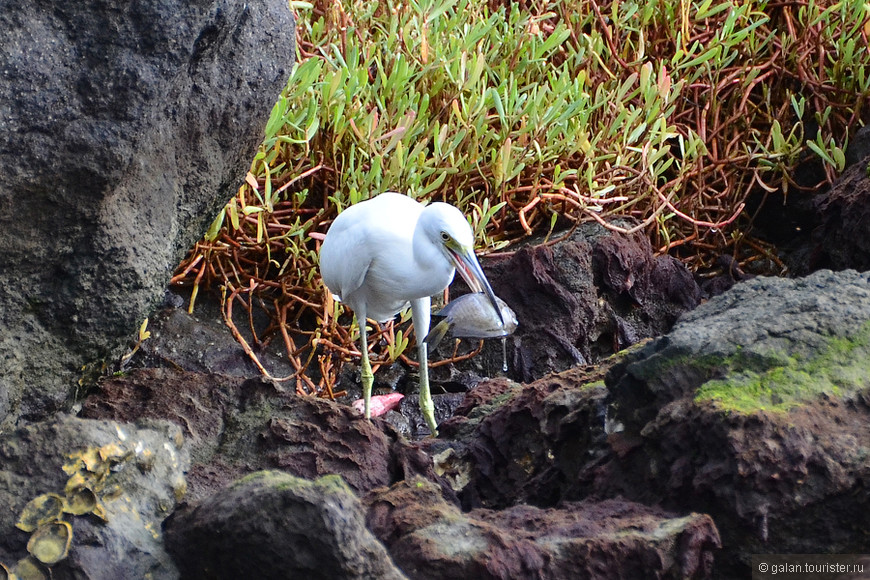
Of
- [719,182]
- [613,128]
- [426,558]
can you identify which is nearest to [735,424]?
[426,558]

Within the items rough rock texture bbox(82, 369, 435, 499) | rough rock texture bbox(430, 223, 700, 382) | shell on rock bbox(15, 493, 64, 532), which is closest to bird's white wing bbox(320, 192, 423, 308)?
rough rock texture bbox(430, 223, 700, 382)

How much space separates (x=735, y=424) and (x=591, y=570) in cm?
35

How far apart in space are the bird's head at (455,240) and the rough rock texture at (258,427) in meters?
0.63

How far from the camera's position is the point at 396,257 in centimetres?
304

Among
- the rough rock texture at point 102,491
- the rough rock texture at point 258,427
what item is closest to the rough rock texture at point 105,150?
the rough rock texture at point 258,427

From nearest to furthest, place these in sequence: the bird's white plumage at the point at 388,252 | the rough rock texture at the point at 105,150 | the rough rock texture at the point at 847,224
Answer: the rough rock texture at the point at 105,150, the bird's white plumage at the point at 388,252, the rough rock texture at the point at 847,224

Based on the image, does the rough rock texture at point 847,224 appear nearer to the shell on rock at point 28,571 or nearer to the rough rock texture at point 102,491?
the rough rock texture at point 102,491

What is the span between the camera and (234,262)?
3725mm

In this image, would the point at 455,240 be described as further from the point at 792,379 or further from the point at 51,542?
the point at 51,542

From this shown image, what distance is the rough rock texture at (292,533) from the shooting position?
142 cm

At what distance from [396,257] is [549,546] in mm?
1598

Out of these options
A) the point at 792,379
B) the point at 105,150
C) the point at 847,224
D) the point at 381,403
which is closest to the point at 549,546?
the point at 792,379

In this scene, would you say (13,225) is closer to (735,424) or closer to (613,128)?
(735,424)

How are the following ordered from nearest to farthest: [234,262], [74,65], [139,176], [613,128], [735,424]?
[735,424] < [74,65] < [139,176] < [234,262] < [613,128]
